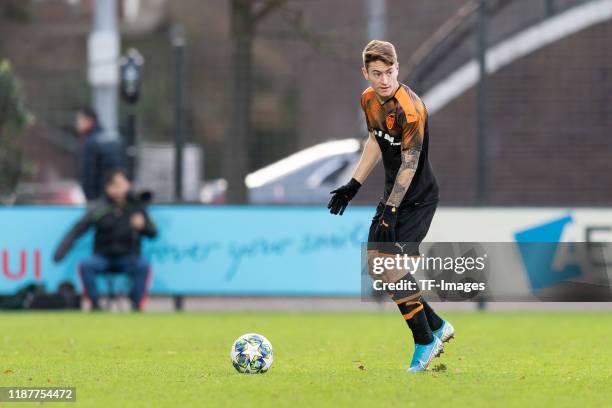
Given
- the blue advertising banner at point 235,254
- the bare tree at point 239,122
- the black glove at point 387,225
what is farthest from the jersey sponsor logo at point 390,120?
the bare tree at point 239,122

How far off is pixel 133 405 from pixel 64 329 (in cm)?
657

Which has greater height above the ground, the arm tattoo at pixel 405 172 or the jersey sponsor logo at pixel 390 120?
the jersey sponsor logo at pixel 390 120

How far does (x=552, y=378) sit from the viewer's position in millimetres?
9344

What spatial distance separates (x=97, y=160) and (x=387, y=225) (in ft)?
30.6

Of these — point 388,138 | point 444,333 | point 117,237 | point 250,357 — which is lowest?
point 250,357

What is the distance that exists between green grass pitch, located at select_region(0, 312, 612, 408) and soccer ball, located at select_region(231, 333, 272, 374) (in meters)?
0.07

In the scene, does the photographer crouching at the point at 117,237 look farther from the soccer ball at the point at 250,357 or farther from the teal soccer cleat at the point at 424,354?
the teal soccer cleat at the point at 424,354

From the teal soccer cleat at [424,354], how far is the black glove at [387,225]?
69 centimetres

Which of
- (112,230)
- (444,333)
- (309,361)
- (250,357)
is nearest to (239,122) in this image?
(112,230)

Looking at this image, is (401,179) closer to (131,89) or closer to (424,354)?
(424,354)

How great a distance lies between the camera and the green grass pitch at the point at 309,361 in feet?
26.9

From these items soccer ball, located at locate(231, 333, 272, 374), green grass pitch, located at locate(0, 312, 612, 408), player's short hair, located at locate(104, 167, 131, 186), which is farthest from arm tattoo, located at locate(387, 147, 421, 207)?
player's short hair, located at locate(104, 167, 131, 186)

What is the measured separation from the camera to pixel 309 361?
35.0ft

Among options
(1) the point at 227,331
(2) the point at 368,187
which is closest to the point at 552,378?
(1) the point at 227,331
